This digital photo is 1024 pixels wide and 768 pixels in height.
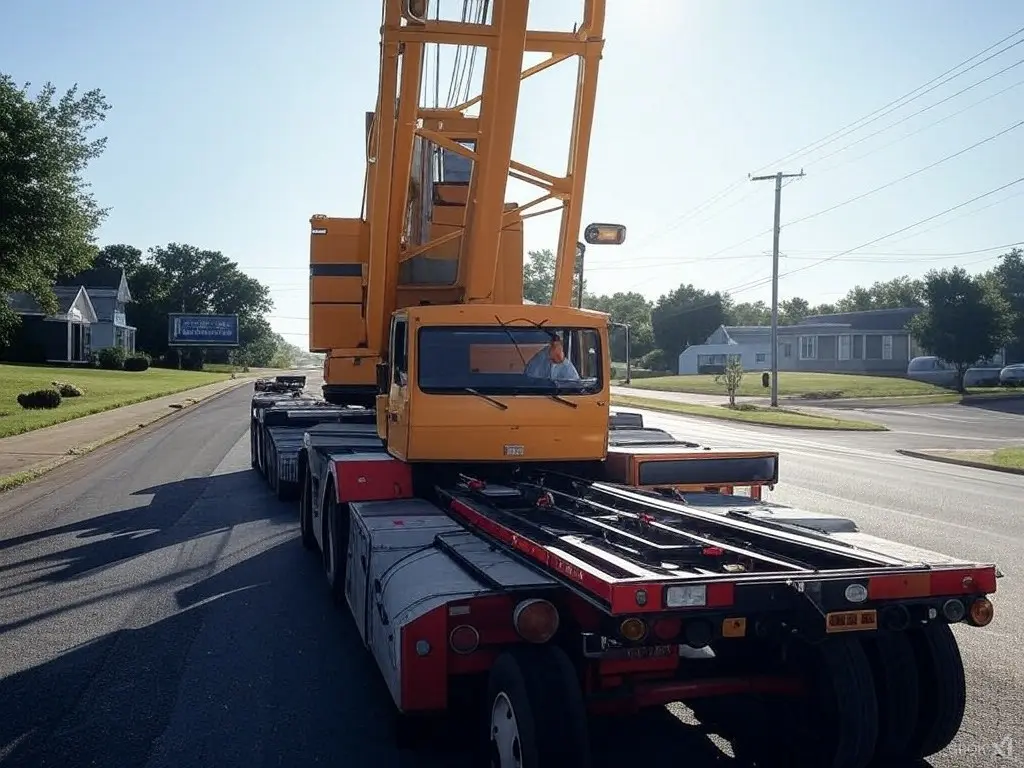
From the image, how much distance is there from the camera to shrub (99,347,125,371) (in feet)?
243

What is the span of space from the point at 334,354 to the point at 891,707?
9179 mm

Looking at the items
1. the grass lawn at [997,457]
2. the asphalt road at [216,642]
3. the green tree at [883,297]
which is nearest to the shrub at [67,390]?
the asphalt road at [216,642]

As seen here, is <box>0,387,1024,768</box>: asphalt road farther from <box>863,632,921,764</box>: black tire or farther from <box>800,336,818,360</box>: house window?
<box>800,336,818,360</box>: house window

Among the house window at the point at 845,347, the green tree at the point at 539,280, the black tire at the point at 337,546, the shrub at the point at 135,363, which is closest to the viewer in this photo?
the black tire at the point at 337,546

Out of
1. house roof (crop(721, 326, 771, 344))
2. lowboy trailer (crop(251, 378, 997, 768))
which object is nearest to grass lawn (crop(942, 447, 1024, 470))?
lowboy trailer (crop(251, 378, 997, 768))

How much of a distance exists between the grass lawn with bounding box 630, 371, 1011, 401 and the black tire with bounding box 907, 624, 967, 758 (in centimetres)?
5576

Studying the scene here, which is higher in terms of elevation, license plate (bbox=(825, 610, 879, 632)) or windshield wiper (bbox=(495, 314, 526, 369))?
windshield wiper (bbox=(495, 314, 526, 369))

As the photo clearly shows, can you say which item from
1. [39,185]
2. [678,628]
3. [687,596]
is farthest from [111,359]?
[687,596]

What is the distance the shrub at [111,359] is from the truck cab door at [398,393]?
229 feet

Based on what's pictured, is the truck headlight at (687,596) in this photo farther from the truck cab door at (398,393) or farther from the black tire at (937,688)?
the truck cab door at (398,393)

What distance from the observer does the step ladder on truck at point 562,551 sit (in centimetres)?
471

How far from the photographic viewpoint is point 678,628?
4.59m

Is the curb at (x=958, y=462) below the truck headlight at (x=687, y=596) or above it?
below

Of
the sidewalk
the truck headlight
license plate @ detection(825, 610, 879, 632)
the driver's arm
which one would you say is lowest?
the sidewalk
